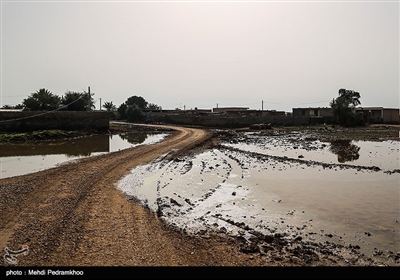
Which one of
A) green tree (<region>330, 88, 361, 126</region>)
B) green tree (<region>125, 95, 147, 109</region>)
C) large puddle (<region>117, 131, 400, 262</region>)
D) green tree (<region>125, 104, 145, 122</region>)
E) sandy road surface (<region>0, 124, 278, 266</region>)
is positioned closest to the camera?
sandy road surface (<region>0, 124, 278, 266</region>)

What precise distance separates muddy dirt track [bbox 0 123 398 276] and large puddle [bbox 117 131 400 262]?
0.87 meters

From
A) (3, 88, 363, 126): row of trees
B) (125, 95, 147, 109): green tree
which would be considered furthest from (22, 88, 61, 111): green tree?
(125, 95, 147, 109): green tree

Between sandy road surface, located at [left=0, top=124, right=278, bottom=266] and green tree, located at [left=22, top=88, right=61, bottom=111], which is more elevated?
green tree, located at [left=22, top=88, right=61, bottom=111]

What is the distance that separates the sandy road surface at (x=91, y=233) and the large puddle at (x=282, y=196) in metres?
0.96

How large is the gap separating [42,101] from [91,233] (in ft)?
144

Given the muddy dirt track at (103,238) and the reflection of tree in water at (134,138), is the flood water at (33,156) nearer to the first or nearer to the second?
the muddy dirt track at (103,238)

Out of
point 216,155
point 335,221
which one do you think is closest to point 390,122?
point 216,155

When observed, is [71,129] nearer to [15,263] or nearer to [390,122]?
[15,263]

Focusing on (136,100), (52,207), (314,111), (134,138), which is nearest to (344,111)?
(314,111)

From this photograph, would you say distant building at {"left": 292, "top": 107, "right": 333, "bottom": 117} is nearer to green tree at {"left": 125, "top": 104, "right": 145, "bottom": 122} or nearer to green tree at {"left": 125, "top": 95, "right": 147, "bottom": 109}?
green tree at {"left": 125, "top": 104, "right": 145, "bottom": 122}

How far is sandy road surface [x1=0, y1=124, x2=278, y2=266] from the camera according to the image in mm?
5922

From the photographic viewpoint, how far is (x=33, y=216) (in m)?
8.25

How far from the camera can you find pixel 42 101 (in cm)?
4509

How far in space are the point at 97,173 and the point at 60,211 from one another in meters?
5.81
